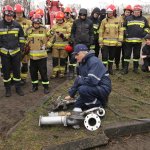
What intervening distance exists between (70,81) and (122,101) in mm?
2213

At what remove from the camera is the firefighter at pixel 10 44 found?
707 cm

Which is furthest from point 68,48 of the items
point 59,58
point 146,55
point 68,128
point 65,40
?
point 68,128

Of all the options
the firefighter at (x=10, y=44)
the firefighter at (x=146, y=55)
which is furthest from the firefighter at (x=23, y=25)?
the firefighter at (x=146, y=55)

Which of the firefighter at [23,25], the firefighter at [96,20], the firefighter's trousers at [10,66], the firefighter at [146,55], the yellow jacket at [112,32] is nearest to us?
the firefighter's trousers at [10,66]

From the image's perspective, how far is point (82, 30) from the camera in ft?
27.9

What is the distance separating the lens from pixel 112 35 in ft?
29.2

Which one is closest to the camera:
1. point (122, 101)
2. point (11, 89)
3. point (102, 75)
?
point (102, 75)

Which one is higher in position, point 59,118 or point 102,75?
point 102,75

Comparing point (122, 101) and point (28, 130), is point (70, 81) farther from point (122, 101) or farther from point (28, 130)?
point (28, 130)

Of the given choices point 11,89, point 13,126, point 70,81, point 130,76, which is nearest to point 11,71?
point 11,89

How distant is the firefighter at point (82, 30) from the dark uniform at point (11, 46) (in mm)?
1806

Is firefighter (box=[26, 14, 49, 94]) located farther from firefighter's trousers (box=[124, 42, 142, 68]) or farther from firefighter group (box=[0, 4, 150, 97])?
firefighter's trousers (box=[124, 42, 142, 68])

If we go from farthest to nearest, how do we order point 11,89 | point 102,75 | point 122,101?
point 11,89 → point 122,101 → point 102,75

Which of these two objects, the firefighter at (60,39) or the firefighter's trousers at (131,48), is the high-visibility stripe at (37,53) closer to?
the firefighter at (60,39)
